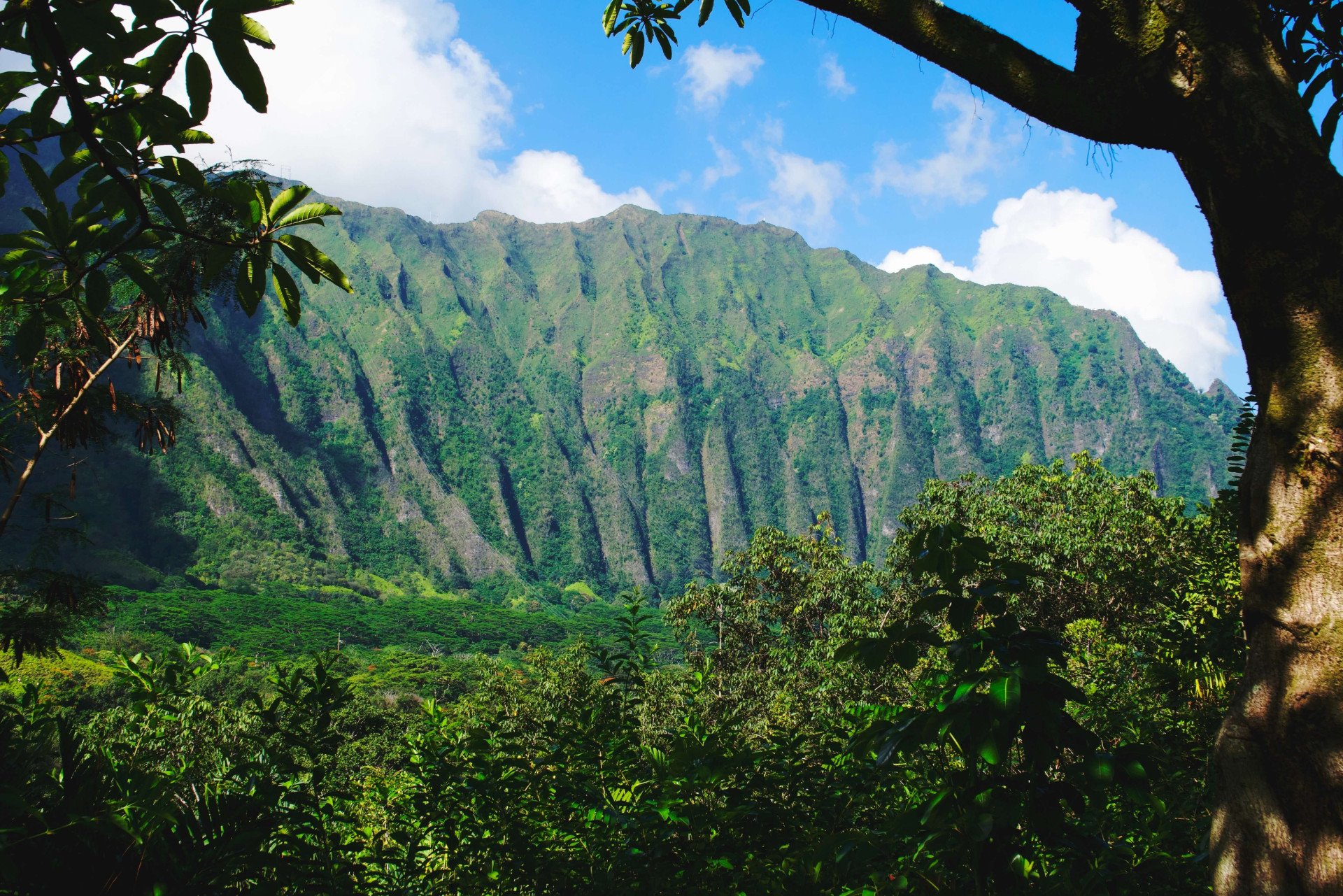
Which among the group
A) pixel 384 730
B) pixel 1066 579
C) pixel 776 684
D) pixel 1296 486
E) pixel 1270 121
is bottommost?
pixel 384 730

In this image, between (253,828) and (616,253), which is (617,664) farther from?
(616,253)

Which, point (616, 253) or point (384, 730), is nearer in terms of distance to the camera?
point (384, 730)

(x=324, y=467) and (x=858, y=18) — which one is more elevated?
(x=324, y=467)

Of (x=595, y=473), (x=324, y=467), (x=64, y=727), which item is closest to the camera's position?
(x=64, y=727)

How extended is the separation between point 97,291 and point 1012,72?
1.87 meters

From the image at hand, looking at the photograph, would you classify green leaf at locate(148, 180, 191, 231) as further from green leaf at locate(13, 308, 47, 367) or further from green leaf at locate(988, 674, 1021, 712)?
green leaf at locate(988, 674, 1021, 712)

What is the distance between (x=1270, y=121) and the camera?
4.75 feet

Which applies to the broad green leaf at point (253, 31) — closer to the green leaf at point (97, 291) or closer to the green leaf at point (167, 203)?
the green leaf at point (167, 203)

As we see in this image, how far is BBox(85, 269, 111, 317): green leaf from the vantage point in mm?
1229

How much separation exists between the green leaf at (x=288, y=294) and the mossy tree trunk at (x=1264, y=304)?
126cm

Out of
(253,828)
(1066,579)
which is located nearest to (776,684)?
(1066,579)

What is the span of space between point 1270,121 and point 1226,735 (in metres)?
1.21

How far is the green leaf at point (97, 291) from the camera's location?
4.03 ft

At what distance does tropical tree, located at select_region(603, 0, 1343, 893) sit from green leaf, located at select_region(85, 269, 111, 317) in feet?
4.94
